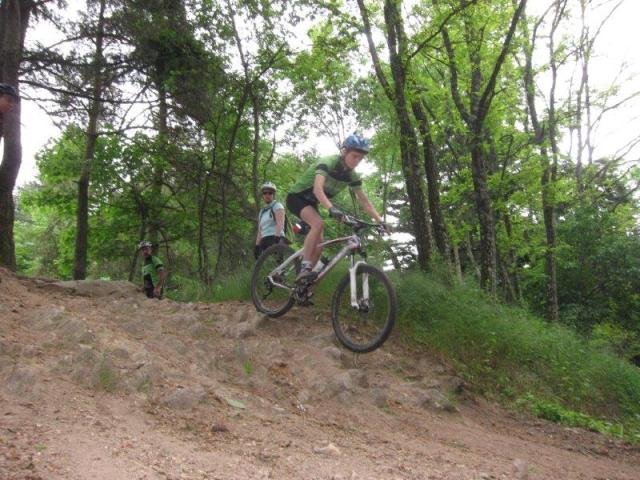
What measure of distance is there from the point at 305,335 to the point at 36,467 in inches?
152

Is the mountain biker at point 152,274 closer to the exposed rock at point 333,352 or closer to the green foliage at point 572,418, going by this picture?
the exposed rock at point 333,352

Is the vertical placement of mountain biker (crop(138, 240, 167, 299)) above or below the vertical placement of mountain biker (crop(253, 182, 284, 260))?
below

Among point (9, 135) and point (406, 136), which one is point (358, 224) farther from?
point (9, 135)

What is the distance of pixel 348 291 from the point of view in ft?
18.5

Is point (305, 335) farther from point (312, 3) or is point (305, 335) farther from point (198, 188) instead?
point (198, 188)

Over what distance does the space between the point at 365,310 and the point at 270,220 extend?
9.73 feet

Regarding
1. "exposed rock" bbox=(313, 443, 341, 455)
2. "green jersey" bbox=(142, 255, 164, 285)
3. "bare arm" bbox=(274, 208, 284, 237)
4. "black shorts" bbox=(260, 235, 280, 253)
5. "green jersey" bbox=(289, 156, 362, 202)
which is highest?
"green jersey" bbox=(289, 156, 362, 202)

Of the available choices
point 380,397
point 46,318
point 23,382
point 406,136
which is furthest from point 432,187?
point 23,382

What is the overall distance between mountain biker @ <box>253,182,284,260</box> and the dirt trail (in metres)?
1.42

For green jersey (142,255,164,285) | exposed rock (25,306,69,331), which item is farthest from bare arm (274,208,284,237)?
green jersey (142,255,164,285)

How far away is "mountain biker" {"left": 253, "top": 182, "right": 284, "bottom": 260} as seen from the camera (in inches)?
299

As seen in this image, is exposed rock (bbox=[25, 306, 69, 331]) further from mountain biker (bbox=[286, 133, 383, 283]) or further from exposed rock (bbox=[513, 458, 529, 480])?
exposed rock (bbox=[513, 458, 529, 480])

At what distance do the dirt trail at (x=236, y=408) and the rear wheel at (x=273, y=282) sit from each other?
23 cm

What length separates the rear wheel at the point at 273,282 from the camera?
6526 mm
